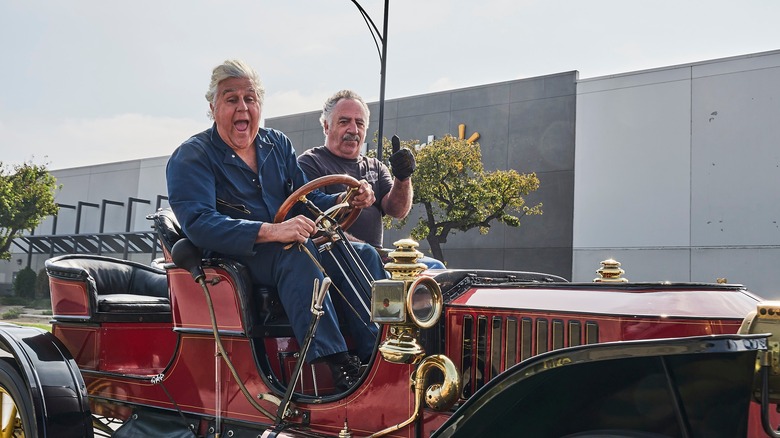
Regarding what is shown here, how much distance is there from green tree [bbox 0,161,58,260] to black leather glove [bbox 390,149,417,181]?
28085mm

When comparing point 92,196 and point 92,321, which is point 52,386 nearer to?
point 92,321

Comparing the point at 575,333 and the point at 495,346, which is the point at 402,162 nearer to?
the point at 495,346

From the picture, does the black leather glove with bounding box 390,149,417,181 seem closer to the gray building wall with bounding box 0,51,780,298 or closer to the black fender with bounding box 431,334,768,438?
the black fender with bounding box 431,334,768,438

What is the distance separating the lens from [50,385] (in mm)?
3018

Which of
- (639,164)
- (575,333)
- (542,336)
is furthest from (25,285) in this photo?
(575,333)

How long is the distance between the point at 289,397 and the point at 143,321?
136 centimetres

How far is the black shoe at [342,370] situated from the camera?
2750 mm

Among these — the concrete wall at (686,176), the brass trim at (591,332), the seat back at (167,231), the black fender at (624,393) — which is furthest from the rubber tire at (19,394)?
the concrete wall at (686,176)

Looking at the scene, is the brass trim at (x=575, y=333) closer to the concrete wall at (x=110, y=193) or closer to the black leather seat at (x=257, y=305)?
the black leather seat at (x=257, y=305)

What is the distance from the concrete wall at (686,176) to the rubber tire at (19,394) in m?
16.3

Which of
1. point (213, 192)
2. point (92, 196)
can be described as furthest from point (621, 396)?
point (92, 196)

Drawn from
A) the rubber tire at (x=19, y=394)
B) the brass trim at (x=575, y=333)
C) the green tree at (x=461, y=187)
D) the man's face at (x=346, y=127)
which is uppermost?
the green tree at (x=461, y=187)

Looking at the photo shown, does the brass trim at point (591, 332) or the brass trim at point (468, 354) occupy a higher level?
the brass trim at point (591, 332)

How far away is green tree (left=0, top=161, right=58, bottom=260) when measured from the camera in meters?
27.5
